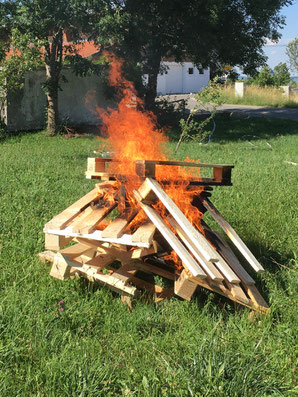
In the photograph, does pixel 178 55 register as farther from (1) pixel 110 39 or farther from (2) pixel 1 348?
(2) pixel 1 348

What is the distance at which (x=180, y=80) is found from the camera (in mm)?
44344

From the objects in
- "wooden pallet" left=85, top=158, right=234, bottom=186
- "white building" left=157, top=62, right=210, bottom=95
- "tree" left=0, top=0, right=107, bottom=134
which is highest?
"white building" left=157, top=62, right=210, bottom=95

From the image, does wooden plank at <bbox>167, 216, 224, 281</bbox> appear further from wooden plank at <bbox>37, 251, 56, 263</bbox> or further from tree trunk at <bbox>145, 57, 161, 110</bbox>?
tree trunk at <bbox>145, 57, 161, 110</bbox>

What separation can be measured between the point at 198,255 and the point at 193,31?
14841mm

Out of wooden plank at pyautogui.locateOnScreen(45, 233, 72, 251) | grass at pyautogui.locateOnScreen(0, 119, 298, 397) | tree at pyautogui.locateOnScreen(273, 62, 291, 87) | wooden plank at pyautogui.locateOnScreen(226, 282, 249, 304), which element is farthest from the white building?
wooden plank at pyautogui.locateOnScreen(226, 282, 249, 304)

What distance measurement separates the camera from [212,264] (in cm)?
351

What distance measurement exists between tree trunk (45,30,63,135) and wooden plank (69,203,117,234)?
11.9m

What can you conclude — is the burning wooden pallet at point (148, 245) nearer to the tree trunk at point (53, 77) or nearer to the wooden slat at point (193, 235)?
the wooden slat at point (193, 235)

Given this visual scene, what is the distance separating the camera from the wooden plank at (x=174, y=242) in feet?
10.6

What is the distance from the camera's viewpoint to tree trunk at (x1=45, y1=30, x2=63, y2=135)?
49.5 ft

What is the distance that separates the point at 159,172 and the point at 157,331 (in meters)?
1.43

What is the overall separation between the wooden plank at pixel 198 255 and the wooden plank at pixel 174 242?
5 centimetres

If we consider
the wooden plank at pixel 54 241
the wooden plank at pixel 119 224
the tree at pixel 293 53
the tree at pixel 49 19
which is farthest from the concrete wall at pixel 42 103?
the tree at pixel 293 53

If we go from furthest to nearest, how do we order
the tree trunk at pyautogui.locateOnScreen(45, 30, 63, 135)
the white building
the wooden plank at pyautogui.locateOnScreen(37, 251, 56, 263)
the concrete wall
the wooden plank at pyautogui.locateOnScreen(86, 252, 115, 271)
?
the white building → the concrete wall → the tree trunk at pyautogui.locateOnScreen(45, 30, 63, 135) → the wooden plank at pyautogui.locateOnScreen(37, 251, 56, 263) → the wooden plank at pyautogui.locateOnScreen(86, 252, 115, 271)
